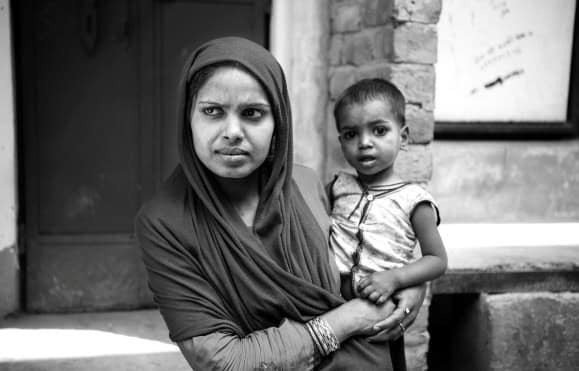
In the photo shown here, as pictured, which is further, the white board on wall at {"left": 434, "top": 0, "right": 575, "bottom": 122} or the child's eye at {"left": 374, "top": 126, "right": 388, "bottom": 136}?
the white board on wall at {"left": 434, "top": 0, "right": 575, "bottom": 122}

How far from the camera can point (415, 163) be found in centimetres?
262

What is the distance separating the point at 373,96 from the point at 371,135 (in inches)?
5.5

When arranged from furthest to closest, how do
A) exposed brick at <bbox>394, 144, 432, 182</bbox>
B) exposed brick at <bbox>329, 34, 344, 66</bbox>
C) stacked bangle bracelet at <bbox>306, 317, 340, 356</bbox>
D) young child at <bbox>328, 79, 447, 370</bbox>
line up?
exposed brick at <bbox>329, 34, 344, 66</bbox>, exposed brick at <bbox>394, 144, 432, 182</bbox>, young child at <bbox>328, 79, 447, 370</bbox>, stacked bangle bracelet at <bbox>306, 317, 340, 356</bbox>

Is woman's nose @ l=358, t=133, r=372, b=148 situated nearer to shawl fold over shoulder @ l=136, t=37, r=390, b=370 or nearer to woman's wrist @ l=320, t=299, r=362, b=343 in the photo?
shawl fold over shoulder @ l=136, t=37, r=390, b=370

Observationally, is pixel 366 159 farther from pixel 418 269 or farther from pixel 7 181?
pixel 7 181

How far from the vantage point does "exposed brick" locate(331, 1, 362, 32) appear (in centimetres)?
281

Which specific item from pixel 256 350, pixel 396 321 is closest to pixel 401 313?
pixel 396 321

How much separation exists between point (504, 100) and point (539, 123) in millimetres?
358

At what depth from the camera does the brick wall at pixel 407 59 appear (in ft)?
8.23

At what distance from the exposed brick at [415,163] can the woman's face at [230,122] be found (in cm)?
136

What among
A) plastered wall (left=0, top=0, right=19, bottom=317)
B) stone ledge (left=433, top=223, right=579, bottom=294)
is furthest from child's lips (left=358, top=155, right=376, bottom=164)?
plastered wall (left=0, top=0, right=19, bottom=317)

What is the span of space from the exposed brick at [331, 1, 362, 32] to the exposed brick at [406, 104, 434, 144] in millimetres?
614

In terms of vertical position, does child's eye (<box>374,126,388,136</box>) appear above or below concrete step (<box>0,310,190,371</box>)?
above

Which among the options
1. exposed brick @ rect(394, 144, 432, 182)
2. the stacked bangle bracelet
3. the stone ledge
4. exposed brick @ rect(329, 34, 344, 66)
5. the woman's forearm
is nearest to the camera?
the woman's forearm
